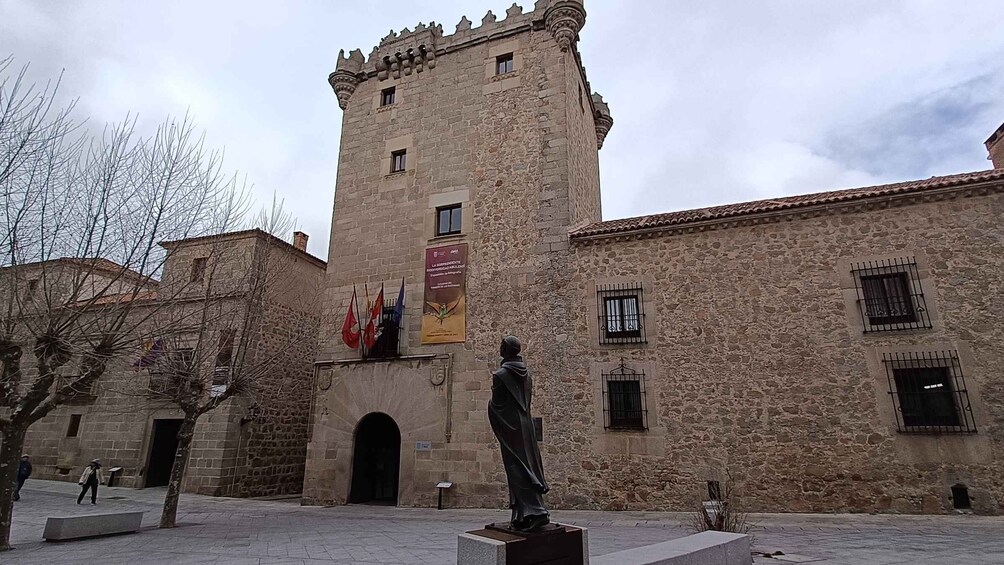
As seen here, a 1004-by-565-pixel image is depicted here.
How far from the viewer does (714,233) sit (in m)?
11.7

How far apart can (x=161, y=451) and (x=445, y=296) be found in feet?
35.7

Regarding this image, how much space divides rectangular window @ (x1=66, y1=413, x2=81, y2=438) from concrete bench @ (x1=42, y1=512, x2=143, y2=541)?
10754 mm

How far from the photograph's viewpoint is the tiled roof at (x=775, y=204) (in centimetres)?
1034

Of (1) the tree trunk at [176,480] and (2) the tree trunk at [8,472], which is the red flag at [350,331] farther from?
(2) the tree trunk at [8,472]

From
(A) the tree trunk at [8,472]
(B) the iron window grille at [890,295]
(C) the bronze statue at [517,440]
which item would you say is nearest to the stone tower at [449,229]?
(B) the iron window grille at [890,295]

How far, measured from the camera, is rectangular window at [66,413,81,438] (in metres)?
17.0

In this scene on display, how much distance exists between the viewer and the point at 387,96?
16.5 meters

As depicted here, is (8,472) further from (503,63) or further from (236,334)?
(503,63)

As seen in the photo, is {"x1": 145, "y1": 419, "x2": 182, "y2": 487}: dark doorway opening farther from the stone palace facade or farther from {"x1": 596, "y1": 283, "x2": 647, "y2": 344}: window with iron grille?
{"x1": 596, "y1": 283, "x2": 647, "y2": 344}: window with iron grille

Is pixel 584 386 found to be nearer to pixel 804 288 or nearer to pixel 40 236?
pixel 804 288

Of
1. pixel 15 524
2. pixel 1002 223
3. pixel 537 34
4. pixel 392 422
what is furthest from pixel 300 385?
pixel 1002 223

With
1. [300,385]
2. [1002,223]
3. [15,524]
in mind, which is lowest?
[15,524]

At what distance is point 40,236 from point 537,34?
40.7 feet

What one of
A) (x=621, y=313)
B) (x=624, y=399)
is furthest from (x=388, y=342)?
(x=624, y=399)
